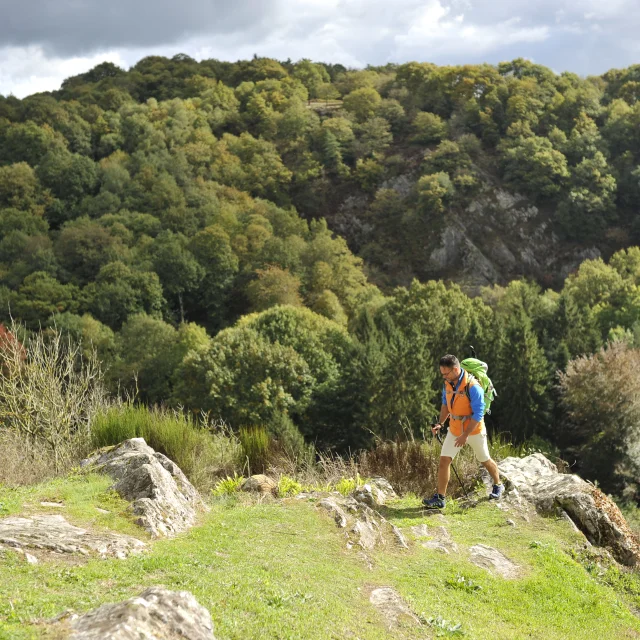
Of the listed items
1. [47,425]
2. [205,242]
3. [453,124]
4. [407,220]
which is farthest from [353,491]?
[453,124]

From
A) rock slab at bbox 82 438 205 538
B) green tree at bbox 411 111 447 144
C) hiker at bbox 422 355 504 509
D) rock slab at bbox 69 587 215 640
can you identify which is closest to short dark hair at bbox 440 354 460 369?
hiker at bbox 422 355 504 509

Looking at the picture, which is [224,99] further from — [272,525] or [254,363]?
[272,525]

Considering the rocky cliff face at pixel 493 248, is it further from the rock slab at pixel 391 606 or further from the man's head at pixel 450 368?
the rock slab at pixel 391 606

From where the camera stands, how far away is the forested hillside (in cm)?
3097

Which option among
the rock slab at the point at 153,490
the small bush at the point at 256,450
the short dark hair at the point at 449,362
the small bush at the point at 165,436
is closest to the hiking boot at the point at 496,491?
the short dark hair at the point at 449,362

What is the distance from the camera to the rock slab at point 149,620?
404 cm

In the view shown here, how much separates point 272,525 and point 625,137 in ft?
252

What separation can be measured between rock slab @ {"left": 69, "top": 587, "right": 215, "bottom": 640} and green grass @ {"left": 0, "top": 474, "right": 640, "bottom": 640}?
0.24 meters

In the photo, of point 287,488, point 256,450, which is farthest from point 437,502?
point 256,450

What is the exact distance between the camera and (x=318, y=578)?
6.10 m

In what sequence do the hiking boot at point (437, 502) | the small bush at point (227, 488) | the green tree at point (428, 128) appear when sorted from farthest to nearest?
the green tree at point (428, 128), the small bush at point (227, 488), the hiking boot at point (437, 502)

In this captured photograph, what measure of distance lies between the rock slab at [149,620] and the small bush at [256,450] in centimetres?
819

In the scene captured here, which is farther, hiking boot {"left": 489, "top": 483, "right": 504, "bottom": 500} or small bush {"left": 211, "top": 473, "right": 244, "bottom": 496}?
small bush {"left": 211, "top": 473, "right": 244, "bottom": 496}

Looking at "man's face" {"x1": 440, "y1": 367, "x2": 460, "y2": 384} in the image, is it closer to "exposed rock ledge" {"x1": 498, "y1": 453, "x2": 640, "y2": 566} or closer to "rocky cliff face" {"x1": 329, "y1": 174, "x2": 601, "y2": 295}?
"exposed rock ledge" {"x1": 498, "y1": 453, "x2": 640, "y2": 566}
